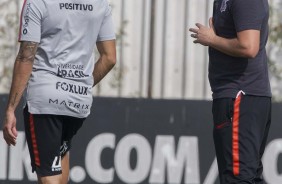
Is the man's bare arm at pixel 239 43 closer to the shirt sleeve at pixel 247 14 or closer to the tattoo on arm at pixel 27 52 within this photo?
the shirt sleeve at pixel 247 14

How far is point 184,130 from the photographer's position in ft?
23.8

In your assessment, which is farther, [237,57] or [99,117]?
[99,117]

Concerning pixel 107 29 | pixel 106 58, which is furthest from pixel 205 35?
pixel 106 58

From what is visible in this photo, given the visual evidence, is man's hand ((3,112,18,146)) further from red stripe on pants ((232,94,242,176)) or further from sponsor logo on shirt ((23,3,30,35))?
red stripe on pants ((232,94,242,176))

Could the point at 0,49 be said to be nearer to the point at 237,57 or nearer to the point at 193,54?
the point at 193,54

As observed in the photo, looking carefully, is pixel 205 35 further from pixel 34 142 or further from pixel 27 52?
pixel 34 142

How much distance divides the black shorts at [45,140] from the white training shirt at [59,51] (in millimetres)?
58

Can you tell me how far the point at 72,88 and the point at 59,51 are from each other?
228 mm

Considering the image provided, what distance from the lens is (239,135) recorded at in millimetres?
4773

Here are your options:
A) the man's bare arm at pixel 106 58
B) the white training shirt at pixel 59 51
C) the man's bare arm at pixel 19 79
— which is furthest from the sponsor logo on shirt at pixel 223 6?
the man's bare arm at pixel 19 79

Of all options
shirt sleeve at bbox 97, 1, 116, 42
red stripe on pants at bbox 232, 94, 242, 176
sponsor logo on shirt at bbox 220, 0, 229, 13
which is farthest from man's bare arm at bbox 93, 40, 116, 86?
red stripe on pants at bbox 232, 94, 242, 176

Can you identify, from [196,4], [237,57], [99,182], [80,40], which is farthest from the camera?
[196,4]

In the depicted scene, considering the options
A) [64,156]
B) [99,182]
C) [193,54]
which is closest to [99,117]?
[99,182]

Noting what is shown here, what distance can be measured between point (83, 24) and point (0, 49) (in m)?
2.79
